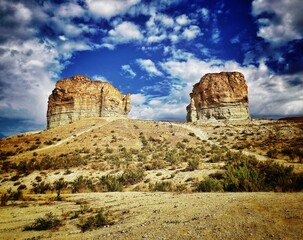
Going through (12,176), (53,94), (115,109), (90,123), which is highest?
(53,94)

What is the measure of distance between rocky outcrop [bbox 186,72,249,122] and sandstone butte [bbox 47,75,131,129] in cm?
2523

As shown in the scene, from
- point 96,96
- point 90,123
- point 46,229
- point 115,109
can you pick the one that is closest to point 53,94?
point 96,96

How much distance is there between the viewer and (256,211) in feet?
22.2

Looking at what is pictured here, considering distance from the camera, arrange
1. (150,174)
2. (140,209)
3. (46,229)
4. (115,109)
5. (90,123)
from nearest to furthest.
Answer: (46,229) → (140,209) → (150,174) → (90,123) → (115,109)

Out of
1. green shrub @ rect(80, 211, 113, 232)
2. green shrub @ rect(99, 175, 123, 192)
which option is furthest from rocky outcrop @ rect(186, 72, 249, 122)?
green shrub @ rect(80, 211, 113, 232)

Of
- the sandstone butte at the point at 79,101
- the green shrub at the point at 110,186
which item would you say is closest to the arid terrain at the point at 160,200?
the green shrub at the point at 110,186

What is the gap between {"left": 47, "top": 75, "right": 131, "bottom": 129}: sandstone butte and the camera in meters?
72.0

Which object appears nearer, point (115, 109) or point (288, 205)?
point (288, 205)

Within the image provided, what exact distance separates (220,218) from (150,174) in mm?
14343

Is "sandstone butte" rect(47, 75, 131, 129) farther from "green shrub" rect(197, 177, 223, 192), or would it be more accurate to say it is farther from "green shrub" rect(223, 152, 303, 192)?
"green shrub" rect(223, 152, 303, 192)

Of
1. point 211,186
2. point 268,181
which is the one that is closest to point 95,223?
point 211,186

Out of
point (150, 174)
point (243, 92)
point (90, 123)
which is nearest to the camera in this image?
point (150, 174)

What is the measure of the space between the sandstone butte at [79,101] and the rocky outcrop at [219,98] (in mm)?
25227

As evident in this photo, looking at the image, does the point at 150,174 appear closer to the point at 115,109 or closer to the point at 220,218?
the point at 220,218
